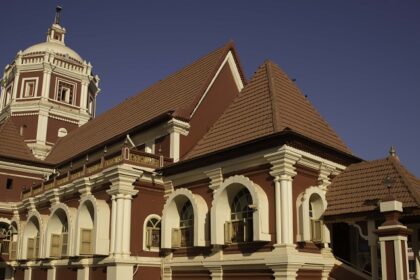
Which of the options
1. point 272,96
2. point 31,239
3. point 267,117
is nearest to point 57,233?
point 31,239

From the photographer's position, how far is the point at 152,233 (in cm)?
1831

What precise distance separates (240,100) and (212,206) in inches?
175

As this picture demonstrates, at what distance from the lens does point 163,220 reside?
17953 millimetres

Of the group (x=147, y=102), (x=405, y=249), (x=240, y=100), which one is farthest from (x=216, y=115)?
(x=405, y=249)

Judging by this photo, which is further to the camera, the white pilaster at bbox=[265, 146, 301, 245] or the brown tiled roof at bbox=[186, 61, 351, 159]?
the brown tiled roof at bbox=[186, 61, 351, 159]

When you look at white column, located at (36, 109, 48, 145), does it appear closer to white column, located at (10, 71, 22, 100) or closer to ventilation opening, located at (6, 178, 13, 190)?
white column, located at (10, 71, 22, 100)

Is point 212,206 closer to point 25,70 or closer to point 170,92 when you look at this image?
point 170,92

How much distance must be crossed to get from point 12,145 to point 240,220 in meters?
17.6

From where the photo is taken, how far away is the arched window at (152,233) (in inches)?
708

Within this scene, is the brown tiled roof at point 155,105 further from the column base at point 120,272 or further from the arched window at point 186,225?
the column base at point 120,272

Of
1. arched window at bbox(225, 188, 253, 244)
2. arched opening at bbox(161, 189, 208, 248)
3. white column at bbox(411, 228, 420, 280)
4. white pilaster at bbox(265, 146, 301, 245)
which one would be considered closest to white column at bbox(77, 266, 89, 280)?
arched opening at bbox(161, 189, 208, 248)

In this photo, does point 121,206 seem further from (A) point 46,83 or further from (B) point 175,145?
(A) point 46,83

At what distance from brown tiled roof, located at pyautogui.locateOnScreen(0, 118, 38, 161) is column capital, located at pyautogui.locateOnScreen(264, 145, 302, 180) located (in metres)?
17.7

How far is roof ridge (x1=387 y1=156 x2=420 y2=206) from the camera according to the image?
13.8m
